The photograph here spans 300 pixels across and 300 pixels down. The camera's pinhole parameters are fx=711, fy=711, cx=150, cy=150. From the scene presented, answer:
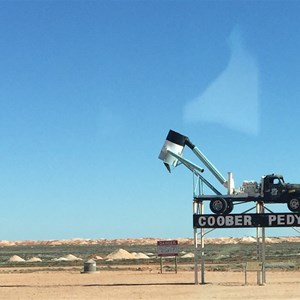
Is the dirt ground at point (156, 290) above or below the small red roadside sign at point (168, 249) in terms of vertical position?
below

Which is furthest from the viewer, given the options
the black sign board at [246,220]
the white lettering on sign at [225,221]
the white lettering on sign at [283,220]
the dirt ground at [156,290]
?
the white lettering on sign at [225,221]

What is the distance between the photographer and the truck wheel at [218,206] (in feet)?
117

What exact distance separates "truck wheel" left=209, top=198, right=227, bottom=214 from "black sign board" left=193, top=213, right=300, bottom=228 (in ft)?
0.99

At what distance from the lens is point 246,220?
3522 cm

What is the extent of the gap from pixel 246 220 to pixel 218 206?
5.12 feet

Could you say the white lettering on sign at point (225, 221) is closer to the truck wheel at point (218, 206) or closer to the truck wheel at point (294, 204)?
the truck wheel at point (218, 206)

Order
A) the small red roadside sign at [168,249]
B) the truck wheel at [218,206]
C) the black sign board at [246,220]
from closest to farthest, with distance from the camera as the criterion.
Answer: the black sign board at [246,220], the truck wheel at [218,206], the small red roadside sign at [168,249]

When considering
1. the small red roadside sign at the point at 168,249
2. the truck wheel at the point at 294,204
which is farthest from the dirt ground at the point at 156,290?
the small red roadside sign at the point at 168,249

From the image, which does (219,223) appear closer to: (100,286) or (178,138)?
(178,138)

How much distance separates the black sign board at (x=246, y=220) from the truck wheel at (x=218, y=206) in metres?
0.30

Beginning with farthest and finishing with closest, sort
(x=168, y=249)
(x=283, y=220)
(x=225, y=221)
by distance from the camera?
(x=168, y=249) → (x=225, y=221) → (x=283, y=220)

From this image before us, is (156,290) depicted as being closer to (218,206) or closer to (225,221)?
(225,221)

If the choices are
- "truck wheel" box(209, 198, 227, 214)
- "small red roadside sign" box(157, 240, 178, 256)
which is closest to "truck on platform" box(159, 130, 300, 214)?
"truck wheel" box(209, 198, 227, 214)

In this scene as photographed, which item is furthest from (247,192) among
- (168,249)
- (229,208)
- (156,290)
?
(168,249)
